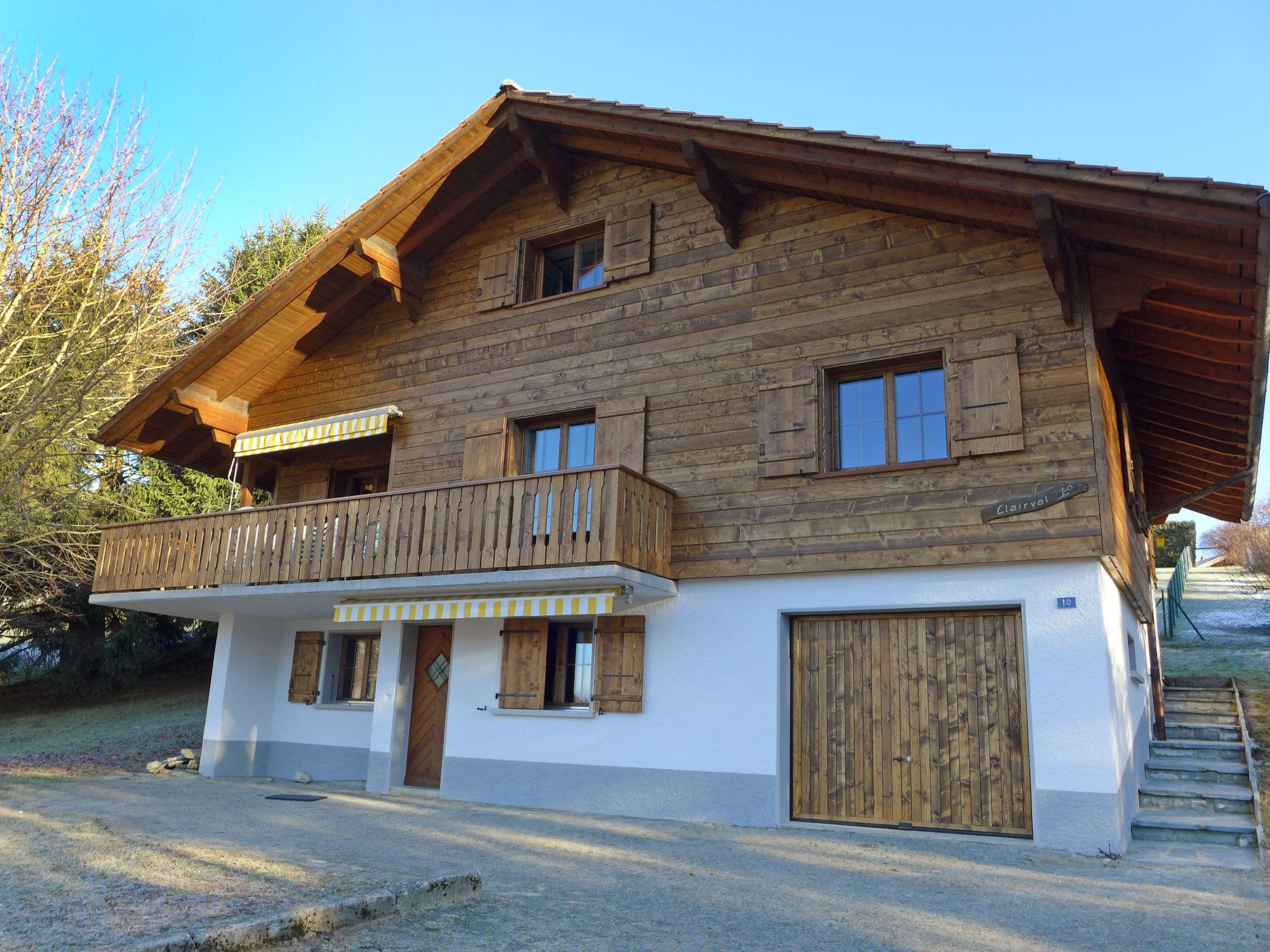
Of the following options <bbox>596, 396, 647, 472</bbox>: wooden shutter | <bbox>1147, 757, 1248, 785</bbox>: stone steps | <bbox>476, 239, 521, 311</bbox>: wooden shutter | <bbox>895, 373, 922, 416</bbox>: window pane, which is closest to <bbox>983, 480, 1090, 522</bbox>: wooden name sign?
<bbox>895, 373, 922, 416</bbox>: window pane

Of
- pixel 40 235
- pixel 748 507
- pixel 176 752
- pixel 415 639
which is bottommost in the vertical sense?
pixel 176 752

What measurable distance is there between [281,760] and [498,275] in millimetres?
8128

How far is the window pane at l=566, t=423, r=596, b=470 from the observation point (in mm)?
12307

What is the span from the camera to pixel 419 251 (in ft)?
45.5

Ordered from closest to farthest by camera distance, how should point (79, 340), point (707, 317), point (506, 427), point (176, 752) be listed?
point (707, 317) < point (506, 427) < point (79, 340) < point (176, 752)

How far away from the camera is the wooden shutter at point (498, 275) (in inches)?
522

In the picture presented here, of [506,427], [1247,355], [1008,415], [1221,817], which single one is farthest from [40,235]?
[1221,817]

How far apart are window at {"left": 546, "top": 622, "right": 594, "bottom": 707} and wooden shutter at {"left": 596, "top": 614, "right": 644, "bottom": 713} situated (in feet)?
1.51

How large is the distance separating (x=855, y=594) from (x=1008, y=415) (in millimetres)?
2363

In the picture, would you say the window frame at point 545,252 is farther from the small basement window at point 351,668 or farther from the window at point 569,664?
the small basement window at point 351,668

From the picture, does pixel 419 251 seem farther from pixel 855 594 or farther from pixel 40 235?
pixel 855 594

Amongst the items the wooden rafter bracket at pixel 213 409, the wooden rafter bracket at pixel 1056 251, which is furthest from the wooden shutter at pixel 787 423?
the wooden rafter bracket at pixel 213 409

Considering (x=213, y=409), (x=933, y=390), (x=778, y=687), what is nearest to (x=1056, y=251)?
(x=933, y=390)

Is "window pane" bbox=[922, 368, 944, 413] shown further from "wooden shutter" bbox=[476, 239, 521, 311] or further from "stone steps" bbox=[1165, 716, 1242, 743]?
"stone steps" bbox=[1165, 716, 1242, 743]
